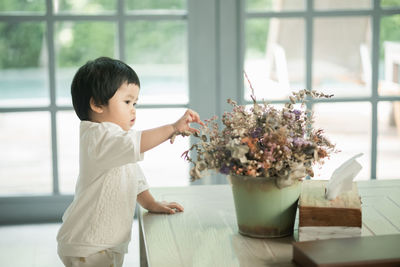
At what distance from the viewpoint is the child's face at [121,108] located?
1911 mm

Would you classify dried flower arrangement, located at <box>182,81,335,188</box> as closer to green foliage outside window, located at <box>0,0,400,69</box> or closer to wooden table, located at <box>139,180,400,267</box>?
wooden table, located at <box>139,180,400,267</box>

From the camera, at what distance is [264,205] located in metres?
1.63

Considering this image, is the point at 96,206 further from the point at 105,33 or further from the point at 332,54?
the point at 332,54

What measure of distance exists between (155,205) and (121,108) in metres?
0.31

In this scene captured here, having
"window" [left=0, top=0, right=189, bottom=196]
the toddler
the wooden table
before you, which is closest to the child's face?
the toddler

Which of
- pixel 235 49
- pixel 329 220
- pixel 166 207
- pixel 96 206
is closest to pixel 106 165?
pixel 96 206

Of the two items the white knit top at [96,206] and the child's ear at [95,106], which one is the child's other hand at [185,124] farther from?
the child's ear at [95,106]

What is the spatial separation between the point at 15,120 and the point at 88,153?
5306 millimetres

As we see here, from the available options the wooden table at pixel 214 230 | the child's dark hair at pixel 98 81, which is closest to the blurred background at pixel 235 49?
the wooden table at pixel 214 230

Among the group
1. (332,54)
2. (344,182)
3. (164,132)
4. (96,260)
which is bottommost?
(96,260)

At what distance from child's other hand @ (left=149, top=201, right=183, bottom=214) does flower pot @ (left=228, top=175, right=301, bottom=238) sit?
1.03ft

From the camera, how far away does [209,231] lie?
1.76 m

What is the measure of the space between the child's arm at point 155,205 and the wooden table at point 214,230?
2cm

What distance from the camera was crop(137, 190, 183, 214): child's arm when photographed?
6.37ft
